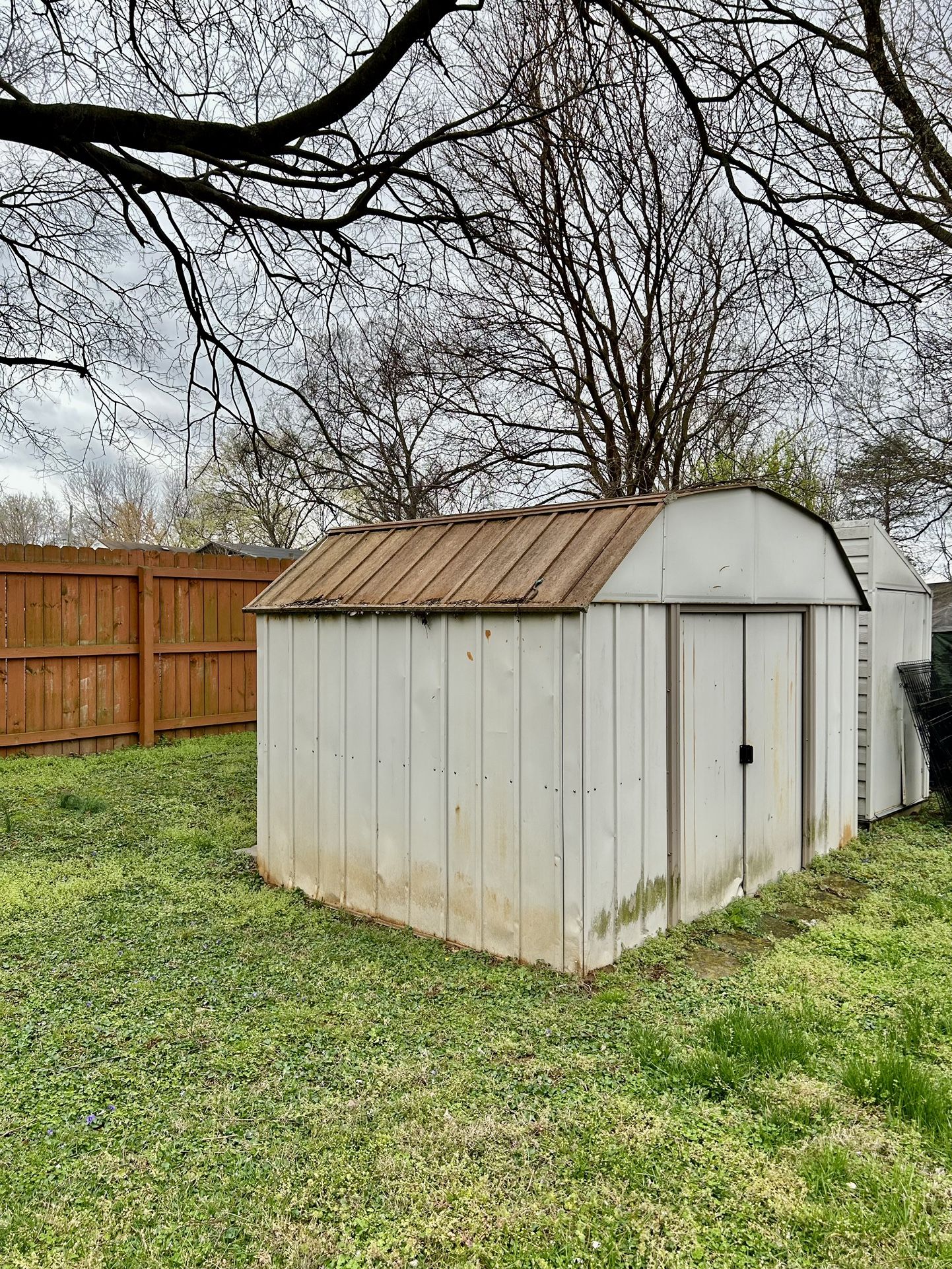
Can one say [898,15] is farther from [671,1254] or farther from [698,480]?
[671,1254]

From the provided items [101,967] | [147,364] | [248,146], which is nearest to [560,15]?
[248,146]

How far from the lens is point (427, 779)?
4.09 metres

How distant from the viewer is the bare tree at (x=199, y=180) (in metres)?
3.64

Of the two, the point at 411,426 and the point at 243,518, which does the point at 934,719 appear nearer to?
the point at 411,426

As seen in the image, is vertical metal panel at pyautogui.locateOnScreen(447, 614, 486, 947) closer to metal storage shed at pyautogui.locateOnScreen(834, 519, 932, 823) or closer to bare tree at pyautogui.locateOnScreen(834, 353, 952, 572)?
metal storage shed at pyautogui.locateOnScreen(834, 519, 932, 823)

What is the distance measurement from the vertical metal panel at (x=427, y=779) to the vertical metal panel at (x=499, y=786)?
306 millimetres

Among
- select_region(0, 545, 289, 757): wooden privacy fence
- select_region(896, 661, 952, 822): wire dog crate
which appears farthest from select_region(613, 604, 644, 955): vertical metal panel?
select_region(0, 545, 289, 757): wooden privacy fence

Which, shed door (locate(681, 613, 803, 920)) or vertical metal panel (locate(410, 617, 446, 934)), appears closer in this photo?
vertical metal panel (locate(410, 617, 446, 934))

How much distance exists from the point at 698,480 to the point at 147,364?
7.43 m

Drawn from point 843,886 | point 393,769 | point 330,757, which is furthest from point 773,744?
point 330,757

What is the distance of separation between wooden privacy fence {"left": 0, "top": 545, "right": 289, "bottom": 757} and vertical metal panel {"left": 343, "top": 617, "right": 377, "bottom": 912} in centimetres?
540

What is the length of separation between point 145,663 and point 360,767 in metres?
5.69

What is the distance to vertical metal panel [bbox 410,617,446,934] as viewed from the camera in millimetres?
4023

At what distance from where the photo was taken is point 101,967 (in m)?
3.60
